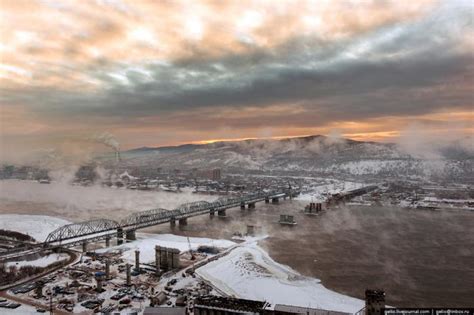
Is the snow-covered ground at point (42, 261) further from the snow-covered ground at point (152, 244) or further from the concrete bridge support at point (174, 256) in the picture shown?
the concrete bridge support at point (174, 256)

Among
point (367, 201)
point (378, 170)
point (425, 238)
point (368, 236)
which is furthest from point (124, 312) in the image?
point (378, 170)

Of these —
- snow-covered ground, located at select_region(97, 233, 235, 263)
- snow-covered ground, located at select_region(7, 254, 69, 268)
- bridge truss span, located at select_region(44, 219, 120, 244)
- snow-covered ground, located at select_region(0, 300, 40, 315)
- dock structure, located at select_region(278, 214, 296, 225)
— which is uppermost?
bridge truss span, located at select_region(44, 219, 120, 244)

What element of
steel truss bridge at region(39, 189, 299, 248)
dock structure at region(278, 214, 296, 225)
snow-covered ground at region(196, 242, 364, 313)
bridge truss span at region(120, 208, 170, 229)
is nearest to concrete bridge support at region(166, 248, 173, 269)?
snow-covered ground at region(196, 242, 364, 313)

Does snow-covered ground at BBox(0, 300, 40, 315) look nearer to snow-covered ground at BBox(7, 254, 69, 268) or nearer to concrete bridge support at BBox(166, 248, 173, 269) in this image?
snow-covered ground at BBox(7, 254, 69, 268)

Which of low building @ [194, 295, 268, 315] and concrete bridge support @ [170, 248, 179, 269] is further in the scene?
concrete bridge support @ [170, 248, 179, 269]

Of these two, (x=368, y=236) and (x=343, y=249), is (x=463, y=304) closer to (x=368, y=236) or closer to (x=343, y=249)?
(x=343, y=249)

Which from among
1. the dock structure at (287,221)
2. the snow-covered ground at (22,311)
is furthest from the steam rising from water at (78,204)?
the snow-covered ground at (22,311)
